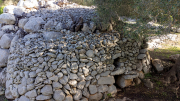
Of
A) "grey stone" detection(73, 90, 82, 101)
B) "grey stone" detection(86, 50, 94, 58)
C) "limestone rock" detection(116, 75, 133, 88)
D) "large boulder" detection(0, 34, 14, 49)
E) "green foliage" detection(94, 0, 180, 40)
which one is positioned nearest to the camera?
"green foliage" detection(94, 0, 180, 40)

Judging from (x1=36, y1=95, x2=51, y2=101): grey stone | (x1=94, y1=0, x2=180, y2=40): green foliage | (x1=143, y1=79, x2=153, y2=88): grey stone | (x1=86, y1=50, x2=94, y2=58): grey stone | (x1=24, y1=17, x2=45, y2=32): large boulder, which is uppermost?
(x1=94, y1=0, x2=180, y2=40): green foliage

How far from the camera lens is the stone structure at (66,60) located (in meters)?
4.49

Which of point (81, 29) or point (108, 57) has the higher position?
point (81, 29)

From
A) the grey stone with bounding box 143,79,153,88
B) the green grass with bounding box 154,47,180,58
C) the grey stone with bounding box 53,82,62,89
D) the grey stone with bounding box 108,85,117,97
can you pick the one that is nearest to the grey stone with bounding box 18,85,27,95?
the grey stone with bounding box 53,82,62,89

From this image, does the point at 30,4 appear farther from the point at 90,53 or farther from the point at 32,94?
the point at 32,94

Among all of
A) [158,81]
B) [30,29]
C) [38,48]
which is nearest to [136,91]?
[158,81]

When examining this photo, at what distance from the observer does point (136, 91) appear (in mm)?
5590

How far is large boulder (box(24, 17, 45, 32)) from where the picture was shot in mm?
5883

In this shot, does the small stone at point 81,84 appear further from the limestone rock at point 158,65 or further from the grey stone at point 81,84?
the limestone rock at point 158,65

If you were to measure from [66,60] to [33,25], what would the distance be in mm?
2467

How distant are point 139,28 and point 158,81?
10.0ft

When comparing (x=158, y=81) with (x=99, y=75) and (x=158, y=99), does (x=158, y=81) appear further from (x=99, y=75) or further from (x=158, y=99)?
(x=99, y=75)

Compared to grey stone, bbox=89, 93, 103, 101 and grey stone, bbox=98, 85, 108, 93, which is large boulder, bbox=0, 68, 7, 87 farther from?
grey stone, bbox=98, 85, 108, 93

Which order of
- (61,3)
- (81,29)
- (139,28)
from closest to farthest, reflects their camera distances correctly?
1. (139,28)
2. (81,29)
3. (61,3)
